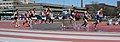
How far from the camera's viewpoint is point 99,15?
25.1m

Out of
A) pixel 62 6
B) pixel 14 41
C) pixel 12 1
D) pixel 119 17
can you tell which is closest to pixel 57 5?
pixel 62 6

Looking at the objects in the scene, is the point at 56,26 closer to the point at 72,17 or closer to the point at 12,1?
the point at 72,17

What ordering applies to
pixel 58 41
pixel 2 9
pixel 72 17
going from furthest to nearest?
pixel 2 9, pixel 72 17, pixel 58 41

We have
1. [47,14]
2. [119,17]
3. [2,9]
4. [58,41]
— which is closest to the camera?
[58,41]

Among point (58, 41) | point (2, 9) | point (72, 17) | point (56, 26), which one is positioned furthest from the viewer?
point (2, 9)

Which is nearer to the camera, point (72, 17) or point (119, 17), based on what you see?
point (72, 17)

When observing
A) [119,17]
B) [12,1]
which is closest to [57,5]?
[12,1]

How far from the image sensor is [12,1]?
176750mm

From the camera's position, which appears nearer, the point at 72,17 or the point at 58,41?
the point at 58,41

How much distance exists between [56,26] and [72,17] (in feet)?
6.79

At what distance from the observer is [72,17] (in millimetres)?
24938

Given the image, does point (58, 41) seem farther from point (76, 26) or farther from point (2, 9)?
point (2, 9)

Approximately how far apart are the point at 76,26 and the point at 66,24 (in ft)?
3.02

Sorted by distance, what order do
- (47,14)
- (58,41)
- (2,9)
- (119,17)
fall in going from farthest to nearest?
(2,9) → (119,17) → (47,14) → (58,41)
